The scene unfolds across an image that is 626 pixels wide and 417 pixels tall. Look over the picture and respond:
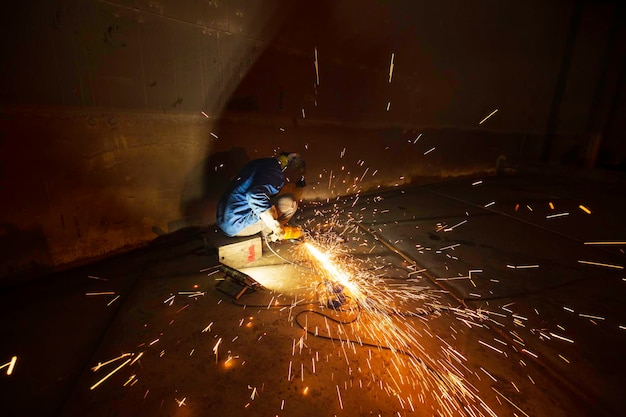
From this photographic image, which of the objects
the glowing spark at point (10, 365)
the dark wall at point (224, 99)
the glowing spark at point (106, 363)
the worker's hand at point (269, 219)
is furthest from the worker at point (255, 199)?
the glowing spark at point (10, 365)

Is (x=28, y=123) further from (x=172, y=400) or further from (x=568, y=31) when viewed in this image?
(x=568, y=31)

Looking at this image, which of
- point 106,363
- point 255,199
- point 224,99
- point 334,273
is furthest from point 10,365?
point 224,99

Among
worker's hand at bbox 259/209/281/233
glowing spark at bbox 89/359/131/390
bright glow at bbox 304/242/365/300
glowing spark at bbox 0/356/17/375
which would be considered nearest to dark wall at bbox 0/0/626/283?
glowing spark at bbox 0/356/17/375

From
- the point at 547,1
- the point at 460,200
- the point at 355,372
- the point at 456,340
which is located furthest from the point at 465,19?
the point at 355,372

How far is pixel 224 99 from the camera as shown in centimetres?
373

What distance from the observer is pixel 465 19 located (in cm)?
607

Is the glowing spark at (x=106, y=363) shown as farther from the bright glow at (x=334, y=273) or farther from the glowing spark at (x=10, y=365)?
the bright glow at (x=334, y=273)

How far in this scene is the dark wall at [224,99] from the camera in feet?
8.59

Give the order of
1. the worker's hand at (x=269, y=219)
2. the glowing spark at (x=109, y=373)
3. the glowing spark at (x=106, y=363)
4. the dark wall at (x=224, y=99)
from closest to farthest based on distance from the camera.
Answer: the glowing spark at (x=109, y=373), the glowing spark at (x=106, y=363), the dark wall at (x=224, y=99), the worker's hand at (x=269, y=219)

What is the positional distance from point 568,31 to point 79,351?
36.8 feet

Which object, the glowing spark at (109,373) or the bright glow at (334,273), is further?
the bright glow at (334,273)

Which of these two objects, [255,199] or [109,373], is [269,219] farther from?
[109,373]

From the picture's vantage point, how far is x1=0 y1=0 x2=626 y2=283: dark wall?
103 inches

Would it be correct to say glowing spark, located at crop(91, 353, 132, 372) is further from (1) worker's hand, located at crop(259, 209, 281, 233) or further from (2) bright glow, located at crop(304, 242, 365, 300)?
(2) bright glow, located at crop(304, 242, 365, 300)
